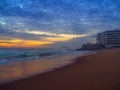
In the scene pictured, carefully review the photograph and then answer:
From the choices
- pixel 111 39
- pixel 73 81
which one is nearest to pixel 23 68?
pixel 73 81

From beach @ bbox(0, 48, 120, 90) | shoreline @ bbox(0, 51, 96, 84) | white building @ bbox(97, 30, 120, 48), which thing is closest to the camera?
beach @ bbox(0, 48, 120, 90)

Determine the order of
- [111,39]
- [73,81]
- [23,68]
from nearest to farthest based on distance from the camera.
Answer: [73,81] → [23,68] → [111,39]

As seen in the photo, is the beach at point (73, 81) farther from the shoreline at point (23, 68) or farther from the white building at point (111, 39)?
the white building at point (111, 39)

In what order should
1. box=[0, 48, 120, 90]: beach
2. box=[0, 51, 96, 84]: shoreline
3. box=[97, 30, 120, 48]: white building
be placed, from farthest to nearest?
box=[97, 30, 120, 48]: white building < box=[0, 51, 96, 84]: shoreline < box=[0, 48, 120, 90]: beach

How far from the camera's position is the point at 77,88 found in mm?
5738

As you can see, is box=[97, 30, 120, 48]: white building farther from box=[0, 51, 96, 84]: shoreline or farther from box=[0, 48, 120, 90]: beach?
box=[0, 48, 120, 90]: beach

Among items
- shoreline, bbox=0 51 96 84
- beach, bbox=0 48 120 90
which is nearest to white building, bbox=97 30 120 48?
shoreline, bbox=0 51 96 84

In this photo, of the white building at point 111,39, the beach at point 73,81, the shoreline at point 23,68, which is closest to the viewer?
the beach at point 73,81

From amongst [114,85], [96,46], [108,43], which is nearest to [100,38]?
[108,43]

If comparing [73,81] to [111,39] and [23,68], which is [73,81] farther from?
[111,39]

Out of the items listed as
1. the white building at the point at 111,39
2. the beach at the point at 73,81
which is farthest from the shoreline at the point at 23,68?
the white building at the point at 111,39

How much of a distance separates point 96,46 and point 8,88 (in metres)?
→ 85.7

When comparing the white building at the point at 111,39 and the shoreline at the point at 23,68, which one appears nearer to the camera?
the shoreline at the point at 23,68

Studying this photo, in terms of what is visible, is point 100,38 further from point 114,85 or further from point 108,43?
point 114,85
